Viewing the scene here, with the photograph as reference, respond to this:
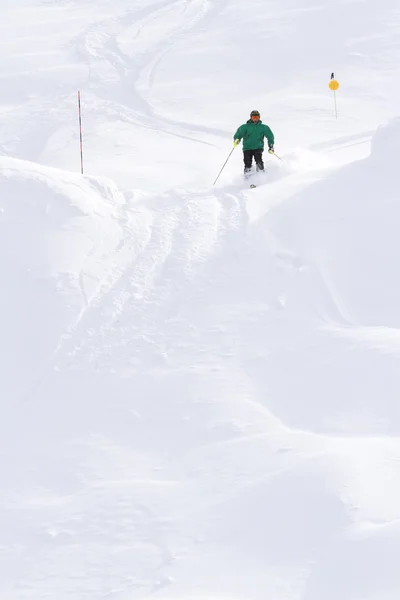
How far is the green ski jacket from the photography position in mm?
13062

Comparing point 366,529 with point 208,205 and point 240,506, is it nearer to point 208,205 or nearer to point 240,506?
point 240,506

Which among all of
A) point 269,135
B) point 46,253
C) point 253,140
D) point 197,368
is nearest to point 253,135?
point 253,140

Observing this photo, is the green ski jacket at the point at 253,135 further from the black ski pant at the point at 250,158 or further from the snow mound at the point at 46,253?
the snow mound at the point at 46,253

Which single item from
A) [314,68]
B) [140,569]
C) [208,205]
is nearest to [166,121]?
[314,68]

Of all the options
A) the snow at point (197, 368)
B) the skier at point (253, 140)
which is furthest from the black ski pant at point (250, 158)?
the snow at point (197, 368)

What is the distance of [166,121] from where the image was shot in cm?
1677

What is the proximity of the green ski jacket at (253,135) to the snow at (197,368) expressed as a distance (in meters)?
0.41

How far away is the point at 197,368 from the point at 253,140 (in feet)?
18.7

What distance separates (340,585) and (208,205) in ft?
22.3

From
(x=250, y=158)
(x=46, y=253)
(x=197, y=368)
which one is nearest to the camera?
(x=197, y=368)

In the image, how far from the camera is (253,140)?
13.1m

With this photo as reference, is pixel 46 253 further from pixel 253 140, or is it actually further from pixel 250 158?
pixel 253 140

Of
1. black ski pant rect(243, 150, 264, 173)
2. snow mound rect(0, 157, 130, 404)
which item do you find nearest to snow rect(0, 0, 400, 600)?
snow mound rect(0, 157, 130, 404)

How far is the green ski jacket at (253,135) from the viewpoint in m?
13.1
